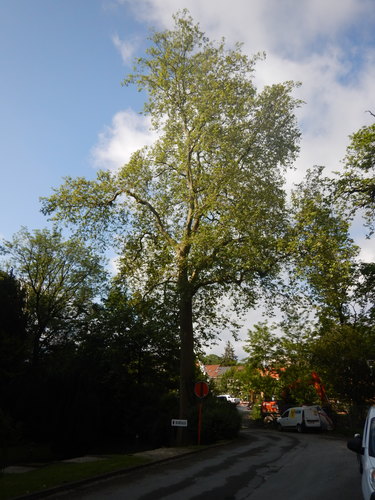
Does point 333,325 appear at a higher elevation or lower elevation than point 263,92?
lower

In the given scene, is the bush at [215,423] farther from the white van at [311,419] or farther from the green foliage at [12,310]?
the green foliage at [12,310]

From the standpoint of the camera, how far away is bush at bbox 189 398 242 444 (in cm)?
1966

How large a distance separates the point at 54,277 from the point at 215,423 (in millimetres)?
24308

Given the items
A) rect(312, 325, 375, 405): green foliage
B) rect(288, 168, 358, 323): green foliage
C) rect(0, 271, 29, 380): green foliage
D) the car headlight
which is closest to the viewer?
the car headlight

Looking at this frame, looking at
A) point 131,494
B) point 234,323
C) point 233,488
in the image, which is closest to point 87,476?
point 131,494

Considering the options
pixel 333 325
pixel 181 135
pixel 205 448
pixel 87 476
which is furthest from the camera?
pixel 333 325

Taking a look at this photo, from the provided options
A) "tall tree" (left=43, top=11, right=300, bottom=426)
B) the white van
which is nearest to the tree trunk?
"tall tree" (left=43, top=11, right=300, bottom=426)

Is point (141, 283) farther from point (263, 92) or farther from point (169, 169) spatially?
point (263, 92)

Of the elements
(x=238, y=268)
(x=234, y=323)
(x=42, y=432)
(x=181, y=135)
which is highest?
(x=181, y=135)

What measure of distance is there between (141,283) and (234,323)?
229 inches

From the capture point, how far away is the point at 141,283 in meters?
24.6

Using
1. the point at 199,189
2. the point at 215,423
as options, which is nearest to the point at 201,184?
the point at 199,189

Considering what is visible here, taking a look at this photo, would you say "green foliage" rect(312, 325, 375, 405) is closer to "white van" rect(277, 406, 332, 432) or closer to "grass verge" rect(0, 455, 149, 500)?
"white van" rect(277, 406, 332, 432)

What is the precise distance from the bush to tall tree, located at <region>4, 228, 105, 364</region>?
19379mm
